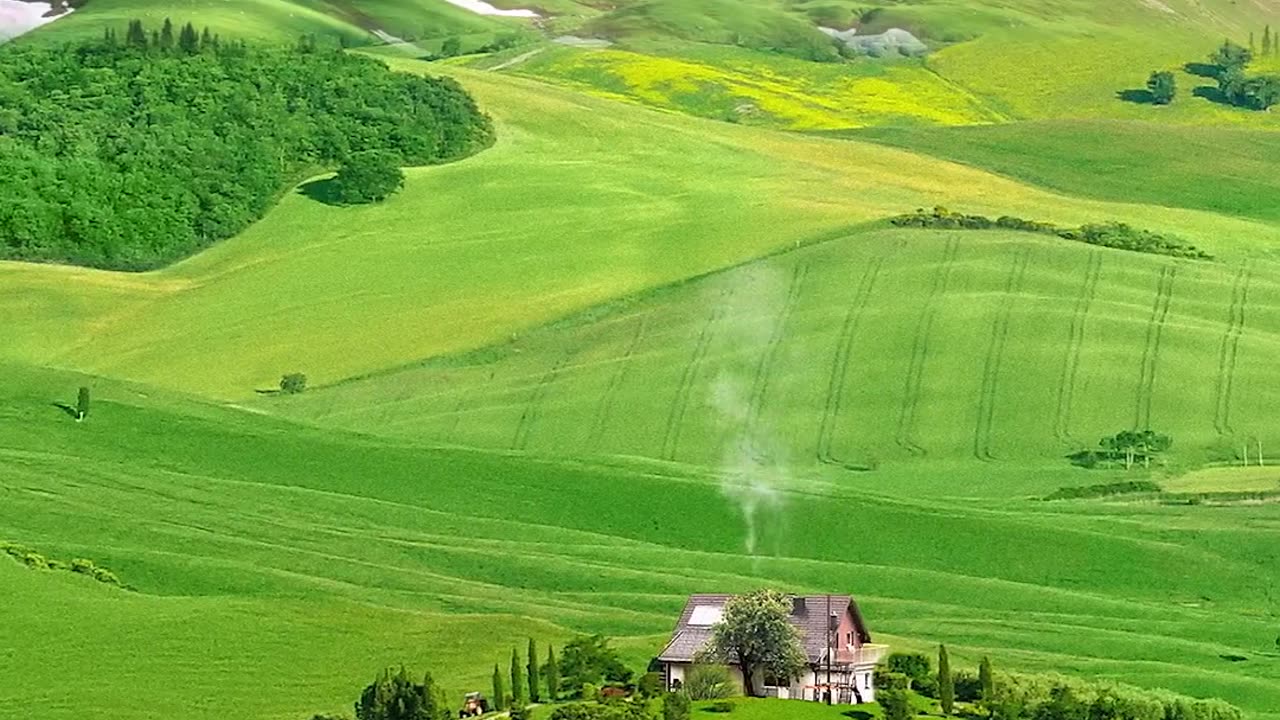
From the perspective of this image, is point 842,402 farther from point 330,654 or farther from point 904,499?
point 330,654

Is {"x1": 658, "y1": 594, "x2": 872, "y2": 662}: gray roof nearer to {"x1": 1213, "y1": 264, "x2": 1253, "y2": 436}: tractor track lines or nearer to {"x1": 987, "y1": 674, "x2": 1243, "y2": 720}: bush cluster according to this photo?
{"x1": 987, "y1": 674, "x2": 1243, "y2": 720}: bush cluster

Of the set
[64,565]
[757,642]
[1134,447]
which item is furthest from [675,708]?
[1134,447]

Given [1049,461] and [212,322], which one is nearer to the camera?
[1049,461]

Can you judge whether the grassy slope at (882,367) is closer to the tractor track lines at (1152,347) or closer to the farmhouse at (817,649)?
the tractor track lines at (1152,347)

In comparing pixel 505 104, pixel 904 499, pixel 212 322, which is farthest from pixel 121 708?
pixel 505 104

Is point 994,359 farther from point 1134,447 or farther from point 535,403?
point 535,403

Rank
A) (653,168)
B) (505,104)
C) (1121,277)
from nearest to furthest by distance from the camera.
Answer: (1121,277) → (653,168) → (505,104)

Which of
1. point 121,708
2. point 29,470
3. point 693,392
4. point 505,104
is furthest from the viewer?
point 505,104
